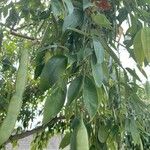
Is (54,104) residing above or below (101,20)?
below

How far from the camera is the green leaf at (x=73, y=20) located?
2.81ft

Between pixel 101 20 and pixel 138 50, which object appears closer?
pixel 101 20

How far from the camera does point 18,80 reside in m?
0.72

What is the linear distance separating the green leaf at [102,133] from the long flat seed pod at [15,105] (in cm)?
35

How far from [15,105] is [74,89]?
128mm

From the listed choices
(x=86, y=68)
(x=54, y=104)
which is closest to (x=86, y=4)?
(x=86, y=68)

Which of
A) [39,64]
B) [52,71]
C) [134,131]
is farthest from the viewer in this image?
[134,131]

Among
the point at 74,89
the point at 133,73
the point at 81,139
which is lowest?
the point at 81,139

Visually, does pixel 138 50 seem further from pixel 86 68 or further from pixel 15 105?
pixel 15 105

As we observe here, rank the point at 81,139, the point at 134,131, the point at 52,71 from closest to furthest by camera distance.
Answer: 1. the point at 81,139
2. the point at 52,71
3. the point at 134,131

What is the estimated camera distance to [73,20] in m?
0.87

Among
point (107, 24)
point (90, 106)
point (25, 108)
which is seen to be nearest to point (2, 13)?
point (107, 24)

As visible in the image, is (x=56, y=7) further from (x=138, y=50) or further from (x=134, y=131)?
(x=134, y=131)

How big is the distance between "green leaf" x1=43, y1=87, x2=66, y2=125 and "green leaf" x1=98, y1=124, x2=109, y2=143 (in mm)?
304
